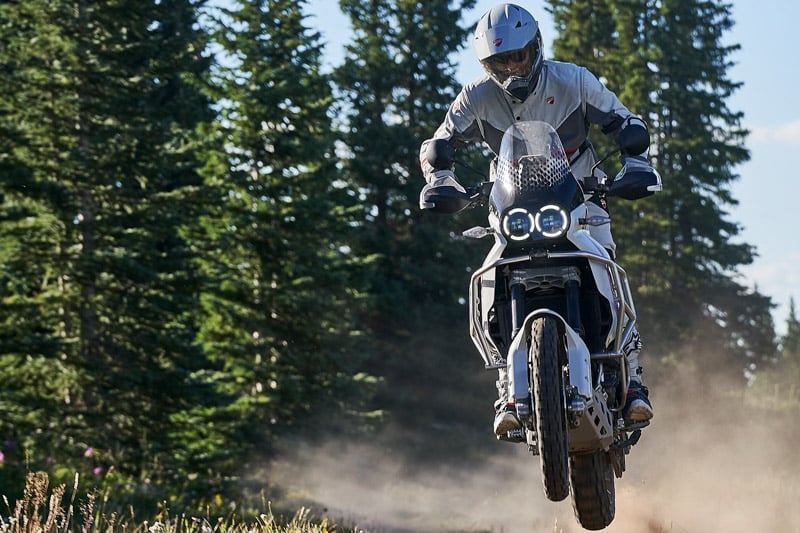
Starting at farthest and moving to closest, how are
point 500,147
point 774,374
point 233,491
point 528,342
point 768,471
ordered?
point 774,374 → point 768,471 → point 233,491 → point 500,147 → point 528,342

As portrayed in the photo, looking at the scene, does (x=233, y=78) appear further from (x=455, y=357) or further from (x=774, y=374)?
(x=774, y=374)

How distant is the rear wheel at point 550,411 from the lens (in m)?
6.26

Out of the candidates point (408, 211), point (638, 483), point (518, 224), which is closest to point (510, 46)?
point (518, 224)

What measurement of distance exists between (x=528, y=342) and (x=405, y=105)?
35116mm

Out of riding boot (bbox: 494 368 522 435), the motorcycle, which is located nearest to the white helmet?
the motorcycle

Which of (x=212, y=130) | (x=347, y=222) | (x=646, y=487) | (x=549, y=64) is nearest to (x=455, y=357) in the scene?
(x=347, y=222)

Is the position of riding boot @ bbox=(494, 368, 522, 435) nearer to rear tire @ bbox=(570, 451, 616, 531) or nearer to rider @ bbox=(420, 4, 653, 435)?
rider @ bbox=(420, 4, 653, 435)

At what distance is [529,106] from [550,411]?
2.32m

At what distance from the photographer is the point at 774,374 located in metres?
44.7

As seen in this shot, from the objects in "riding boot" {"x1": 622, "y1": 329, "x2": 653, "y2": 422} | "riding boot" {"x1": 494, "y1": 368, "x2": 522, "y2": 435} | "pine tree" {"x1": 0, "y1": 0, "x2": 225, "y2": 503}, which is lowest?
"riding boot" {"x1": 494, "y1": 368, "x2": 522, "y2": 435}

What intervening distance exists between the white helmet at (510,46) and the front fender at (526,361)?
1.67m

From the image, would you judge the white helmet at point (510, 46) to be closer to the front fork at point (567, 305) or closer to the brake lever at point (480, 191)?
the brake lever at point (480, 191)

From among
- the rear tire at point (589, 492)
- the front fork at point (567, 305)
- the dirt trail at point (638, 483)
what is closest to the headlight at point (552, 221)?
the front fork at point (567, 305)

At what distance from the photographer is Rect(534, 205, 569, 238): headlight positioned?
21.7ft
